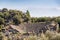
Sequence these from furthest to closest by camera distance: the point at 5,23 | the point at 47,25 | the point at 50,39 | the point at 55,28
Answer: the point at 5,23, the point at 47,25, the point at 55,28, the point at 50,39

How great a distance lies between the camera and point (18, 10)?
3950 cm

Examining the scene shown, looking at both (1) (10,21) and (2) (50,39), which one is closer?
(2) (50,39)

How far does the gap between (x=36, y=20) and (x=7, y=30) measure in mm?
7991

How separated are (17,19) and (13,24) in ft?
3.16

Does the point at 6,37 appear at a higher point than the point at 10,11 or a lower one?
lower

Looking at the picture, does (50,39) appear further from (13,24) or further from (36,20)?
(36,20)

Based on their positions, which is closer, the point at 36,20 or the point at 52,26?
the point at 52,26

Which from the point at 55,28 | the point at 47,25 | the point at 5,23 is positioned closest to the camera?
the point at 55,28

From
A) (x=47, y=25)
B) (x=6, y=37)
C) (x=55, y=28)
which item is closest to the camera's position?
(x=6, y=37)

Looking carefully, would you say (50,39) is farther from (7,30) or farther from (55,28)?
(7,30)

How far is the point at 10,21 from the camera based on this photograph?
36625 mm

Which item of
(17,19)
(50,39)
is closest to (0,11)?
(17,19)

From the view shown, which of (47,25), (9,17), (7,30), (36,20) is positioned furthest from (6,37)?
(36,20)

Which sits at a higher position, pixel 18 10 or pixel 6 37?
pixel 18 10
